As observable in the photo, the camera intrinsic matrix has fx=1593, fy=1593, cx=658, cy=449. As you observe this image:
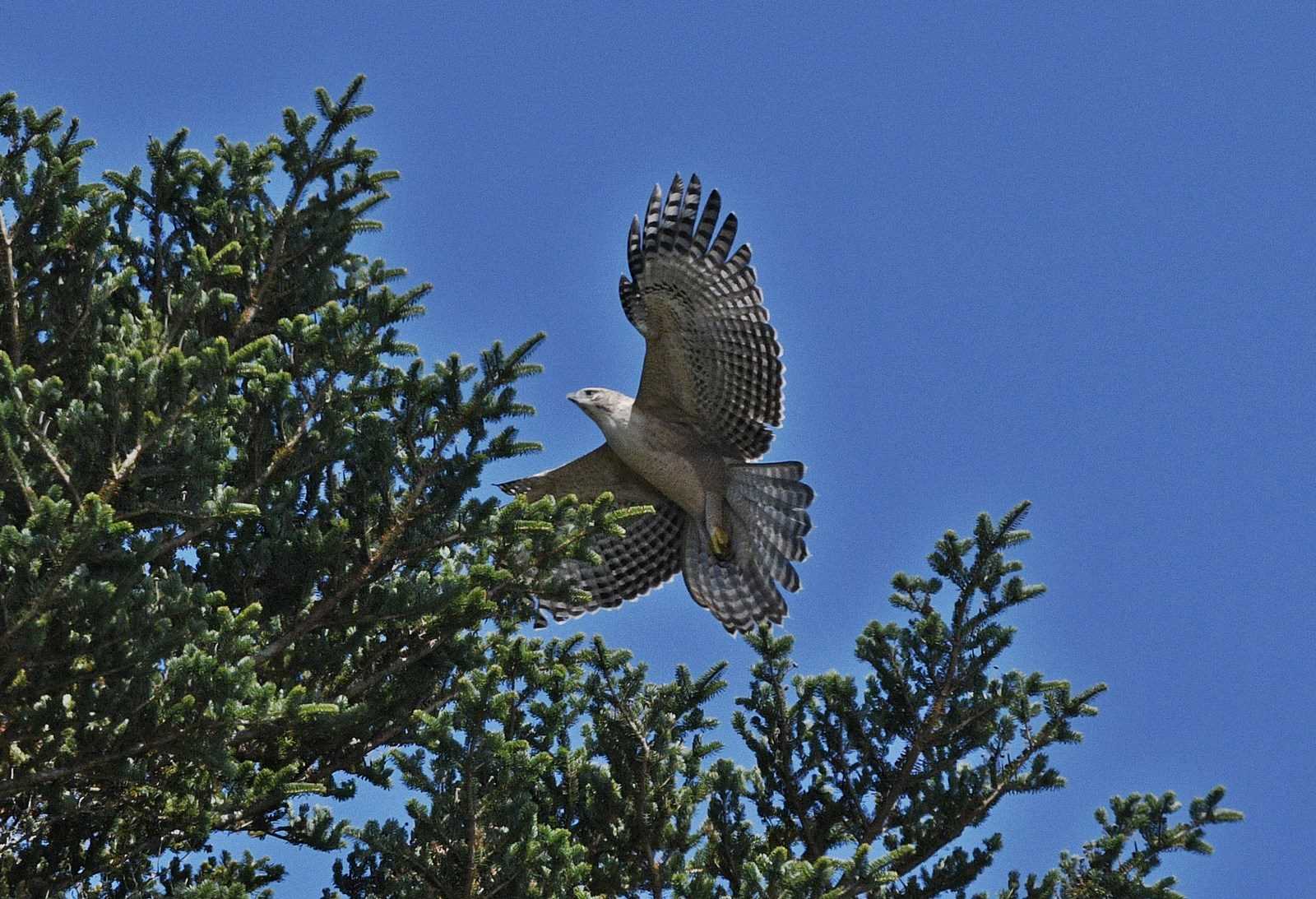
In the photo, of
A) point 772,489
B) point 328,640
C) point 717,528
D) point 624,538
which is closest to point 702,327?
point 772,489

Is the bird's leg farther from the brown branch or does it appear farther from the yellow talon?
the brown branch

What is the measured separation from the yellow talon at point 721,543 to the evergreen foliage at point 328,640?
8.68 feet

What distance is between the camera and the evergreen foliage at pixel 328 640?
6117 millimetres

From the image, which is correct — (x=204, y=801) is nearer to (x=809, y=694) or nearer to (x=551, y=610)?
(x=809, y=694)

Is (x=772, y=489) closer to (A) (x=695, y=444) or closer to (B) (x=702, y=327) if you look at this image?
(A) (x=695, y=444)

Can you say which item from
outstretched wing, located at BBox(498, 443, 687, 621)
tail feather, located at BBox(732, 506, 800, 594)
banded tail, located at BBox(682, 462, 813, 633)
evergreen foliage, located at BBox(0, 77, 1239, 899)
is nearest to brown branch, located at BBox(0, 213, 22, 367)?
evergreen foliage, located at BBox(0, 77, 1239, 899)

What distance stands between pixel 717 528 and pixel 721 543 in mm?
137

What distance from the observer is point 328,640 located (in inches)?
286

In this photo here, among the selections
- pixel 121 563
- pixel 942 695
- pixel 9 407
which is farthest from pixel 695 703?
pixel 9 407

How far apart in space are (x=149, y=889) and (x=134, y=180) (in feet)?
11.9

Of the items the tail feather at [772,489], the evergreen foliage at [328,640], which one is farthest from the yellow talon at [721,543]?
the evergreen foliage at [328,640]

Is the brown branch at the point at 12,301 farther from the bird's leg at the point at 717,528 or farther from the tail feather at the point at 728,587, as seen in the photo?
the tail feather at the point at 728,587

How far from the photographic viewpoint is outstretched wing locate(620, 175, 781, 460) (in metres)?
10.1

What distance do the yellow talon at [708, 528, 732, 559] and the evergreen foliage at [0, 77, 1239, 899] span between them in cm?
265
